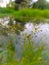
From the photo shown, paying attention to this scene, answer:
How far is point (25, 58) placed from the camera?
2209mm

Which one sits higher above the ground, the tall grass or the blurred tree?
the blurred tree

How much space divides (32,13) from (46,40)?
870cm

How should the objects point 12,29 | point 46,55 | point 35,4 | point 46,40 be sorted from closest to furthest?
point 46,55 → point 12,29 → point 46,40 → point 35,4

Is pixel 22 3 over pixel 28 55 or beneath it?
over

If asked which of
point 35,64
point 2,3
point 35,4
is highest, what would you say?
point 2,3

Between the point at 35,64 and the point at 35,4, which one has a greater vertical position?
the point at 35,4

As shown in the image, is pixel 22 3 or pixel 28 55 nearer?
pixel 28 55

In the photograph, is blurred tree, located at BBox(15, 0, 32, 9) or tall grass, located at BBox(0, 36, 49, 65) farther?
blurred tree, located at BBox(15, 0, 32, 9)

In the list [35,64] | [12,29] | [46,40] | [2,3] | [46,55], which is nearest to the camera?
[35,64]

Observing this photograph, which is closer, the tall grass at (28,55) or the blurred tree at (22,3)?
the tall grass at (28,55)

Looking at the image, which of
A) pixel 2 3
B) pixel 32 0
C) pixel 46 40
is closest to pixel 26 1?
pixel 32 0

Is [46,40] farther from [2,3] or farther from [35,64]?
[2,3]

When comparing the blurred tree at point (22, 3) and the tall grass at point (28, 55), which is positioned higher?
the blurred tree at point (22, 3)

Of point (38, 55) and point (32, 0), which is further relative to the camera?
point (32, 0)
